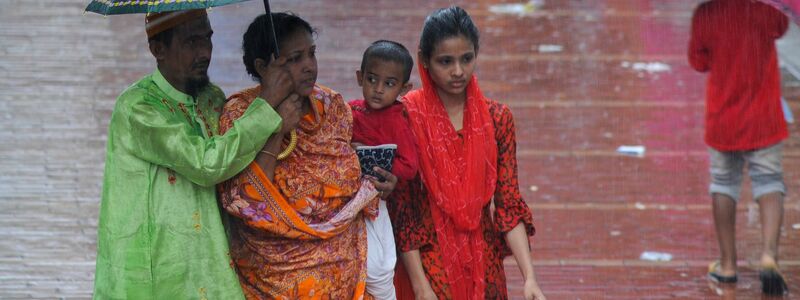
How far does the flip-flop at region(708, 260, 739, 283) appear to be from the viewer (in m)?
6.79

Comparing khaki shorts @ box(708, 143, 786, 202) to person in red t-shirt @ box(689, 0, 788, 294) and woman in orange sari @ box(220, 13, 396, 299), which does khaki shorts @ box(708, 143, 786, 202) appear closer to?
person in red t-shirt @ box(689, 0, 788, 294)

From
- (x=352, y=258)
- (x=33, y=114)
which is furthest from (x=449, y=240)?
(x=33, y=114)

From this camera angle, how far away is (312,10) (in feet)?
43.3

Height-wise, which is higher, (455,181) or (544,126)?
(455,181)

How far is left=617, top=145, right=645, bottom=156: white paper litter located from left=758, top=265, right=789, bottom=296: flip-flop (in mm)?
2549

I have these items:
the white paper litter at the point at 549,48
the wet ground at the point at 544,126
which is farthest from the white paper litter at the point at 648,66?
the white paper litter at the point at 549,48

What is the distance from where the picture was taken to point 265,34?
12.5 feet

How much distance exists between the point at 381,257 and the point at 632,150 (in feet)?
17.7

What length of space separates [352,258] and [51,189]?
459 cm

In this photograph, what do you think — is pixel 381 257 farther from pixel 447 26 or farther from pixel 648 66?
pixel 648 66

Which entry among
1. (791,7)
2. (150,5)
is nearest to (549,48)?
(791,7)

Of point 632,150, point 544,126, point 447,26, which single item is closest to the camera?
point 447,26

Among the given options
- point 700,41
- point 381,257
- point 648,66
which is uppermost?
point 381,257

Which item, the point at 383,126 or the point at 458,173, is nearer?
the point at 383,126
